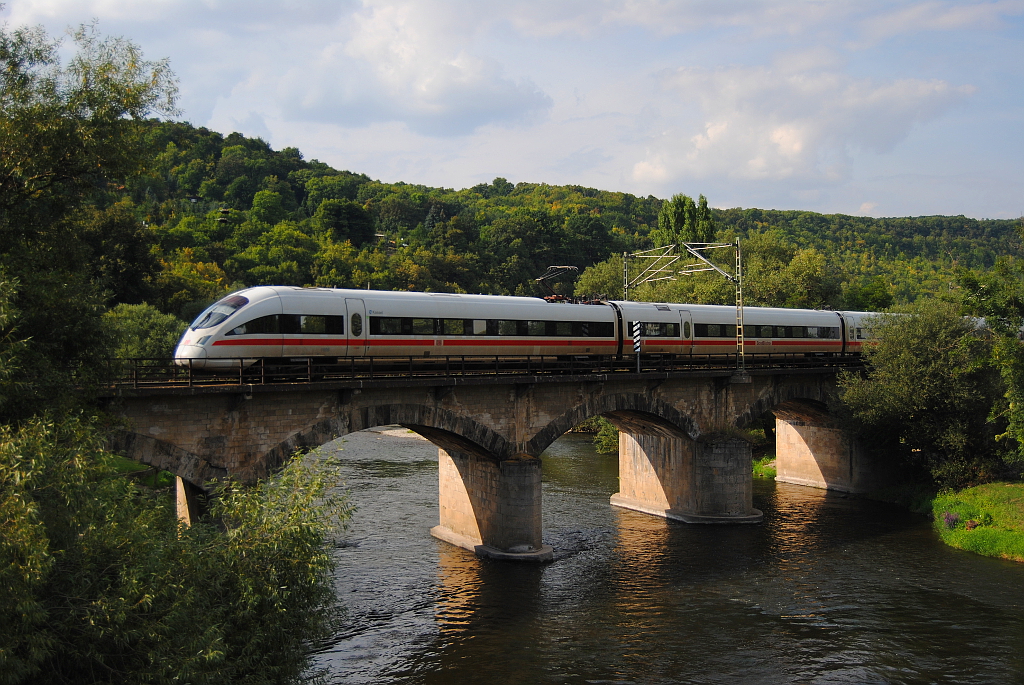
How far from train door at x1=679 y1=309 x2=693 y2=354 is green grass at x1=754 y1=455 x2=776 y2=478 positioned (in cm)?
1683

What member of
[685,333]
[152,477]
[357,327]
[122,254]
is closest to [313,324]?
[357,327]

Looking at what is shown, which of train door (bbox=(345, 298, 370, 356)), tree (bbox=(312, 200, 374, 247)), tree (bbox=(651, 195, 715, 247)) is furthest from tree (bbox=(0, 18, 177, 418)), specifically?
tree (bbox=(312, 200, 374, 247))

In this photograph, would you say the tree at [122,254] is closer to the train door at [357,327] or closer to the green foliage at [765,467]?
the train door at [357,327]

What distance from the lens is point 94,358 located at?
759 inches

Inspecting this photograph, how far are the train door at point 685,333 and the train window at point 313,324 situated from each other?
753 inches

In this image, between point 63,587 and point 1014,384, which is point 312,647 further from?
point 1014,384

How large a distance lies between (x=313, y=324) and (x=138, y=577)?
15246 mm

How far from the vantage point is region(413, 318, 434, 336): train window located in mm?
30078

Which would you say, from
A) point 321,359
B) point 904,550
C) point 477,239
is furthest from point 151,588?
point 477,239

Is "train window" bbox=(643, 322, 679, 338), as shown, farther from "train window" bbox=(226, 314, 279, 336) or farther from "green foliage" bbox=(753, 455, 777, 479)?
"train window" bbox=(226, 314, 279, 336)

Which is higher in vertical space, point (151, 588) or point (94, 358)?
point (94, 358)

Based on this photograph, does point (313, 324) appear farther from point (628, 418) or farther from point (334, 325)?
point (628, 418)

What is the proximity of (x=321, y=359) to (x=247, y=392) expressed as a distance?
4905mm

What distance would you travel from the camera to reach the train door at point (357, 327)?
28.1 metres
